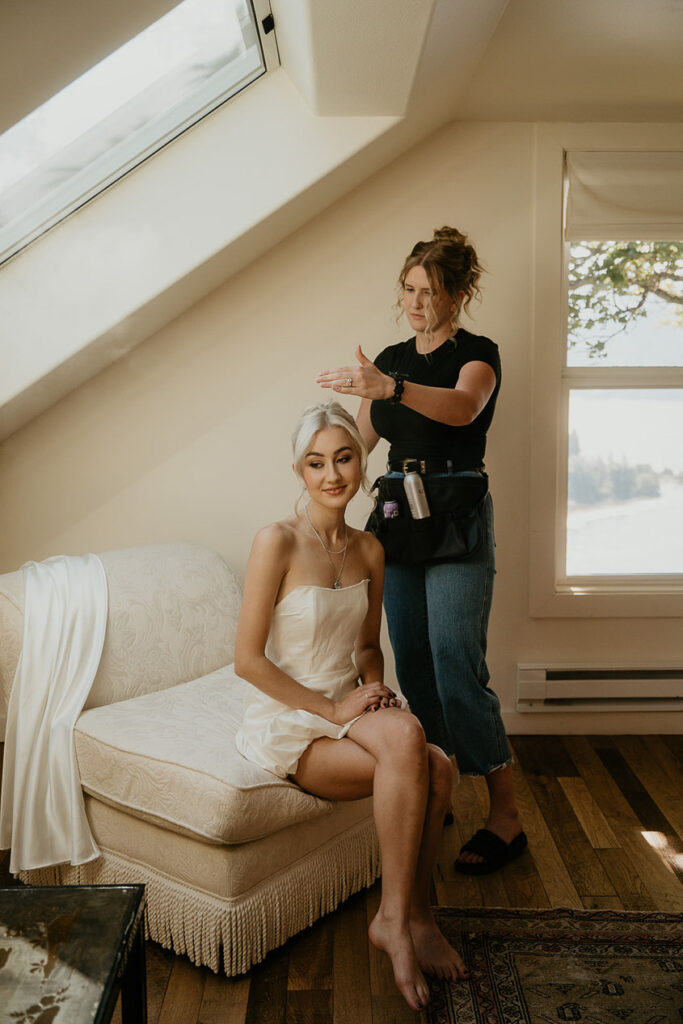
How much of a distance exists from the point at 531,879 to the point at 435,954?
528mm

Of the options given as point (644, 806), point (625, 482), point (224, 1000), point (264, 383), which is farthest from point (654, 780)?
point (264, 383)

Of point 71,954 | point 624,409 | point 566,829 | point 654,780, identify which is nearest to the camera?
point 71,954

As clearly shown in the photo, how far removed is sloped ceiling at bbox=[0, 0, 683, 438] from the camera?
7.34ft

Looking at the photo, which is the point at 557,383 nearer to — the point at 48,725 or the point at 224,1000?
the point at 48,725

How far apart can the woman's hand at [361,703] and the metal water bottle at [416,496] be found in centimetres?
48

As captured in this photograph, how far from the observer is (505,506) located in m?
3.09

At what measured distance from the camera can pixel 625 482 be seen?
321cm

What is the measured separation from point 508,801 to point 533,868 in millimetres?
173

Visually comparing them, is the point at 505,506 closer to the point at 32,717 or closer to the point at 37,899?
the point at 32,717

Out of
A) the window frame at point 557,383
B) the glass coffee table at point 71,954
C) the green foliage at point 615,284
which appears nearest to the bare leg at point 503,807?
the window frame at point 557,383

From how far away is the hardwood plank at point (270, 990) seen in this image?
→ 1693 mm

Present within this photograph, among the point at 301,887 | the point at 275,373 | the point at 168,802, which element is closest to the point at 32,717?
the point at 168,802

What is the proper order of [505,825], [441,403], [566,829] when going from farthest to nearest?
[566,829]
[505,825]
[441,403]

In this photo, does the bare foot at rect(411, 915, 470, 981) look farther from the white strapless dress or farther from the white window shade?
the white window shade
